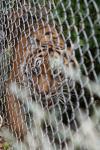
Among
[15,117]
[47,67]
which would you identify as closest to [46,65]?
[47,67]

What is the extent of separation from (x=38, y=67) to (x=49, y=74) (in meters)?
0.16

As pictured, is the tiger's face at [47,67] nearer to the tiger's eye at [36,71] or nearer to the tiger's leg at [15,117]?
the tiger's eye at [36,71]

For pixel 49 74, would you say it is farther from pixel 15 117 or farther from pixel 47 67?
pixel 15 117

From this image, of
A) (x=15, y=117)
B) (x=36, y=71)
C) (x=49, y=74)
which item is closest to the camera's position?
(x=49, y=74)

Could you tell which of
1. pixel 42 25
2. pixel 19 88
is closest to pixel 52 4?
pixel 42 25

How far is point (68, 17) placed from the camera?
2.49m

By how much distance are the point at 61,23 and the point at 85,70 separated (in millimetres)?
500

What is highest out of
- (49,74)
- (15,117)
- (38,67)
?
(38,67)

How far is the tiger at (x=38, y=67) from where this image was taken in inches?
101

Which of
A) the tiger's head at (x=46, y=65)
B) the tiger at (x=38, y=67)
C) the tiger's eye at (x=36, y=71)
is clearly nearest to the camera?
the tiger's head at (x=46, y=65)

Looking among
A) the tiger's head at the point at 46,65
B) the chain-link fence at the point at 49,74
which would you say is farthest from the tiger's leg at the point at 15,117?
the tiger's head at the point at 46,65

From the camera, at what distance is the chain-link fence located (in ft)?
7.17

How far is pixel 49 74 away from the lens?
274cm

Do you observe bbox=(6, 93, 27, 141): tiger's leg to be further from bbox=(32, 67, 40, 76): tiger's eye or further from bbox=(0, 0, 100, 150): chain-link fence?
bbox=(32, 67, 40, 76): tiger's eye
